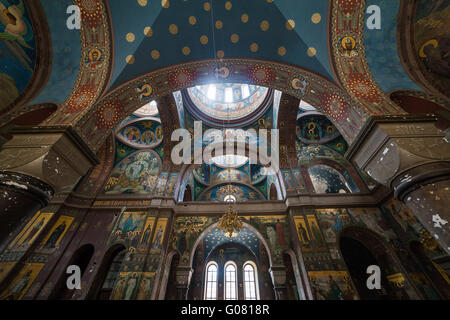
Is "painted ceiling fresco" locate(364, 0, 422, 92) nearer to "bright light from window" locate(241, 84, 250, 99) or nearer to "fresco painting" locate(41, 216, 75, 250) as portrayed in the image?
"bright light from window" locate(241, 84, 250, 99)

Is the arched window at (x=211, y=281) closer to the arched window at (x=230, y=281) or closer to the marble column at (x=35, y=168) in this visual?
the arched window at (x=230, y=281)

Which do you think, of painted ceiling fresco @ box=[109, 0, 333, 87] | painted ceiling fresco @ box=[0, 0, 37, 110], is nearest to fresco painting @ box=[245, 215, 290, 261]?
painted ceiling fresco @ box=[109, 0, 333, 87]

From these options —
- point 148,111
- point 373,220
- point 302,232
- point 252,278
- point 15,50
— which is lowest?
point 252,278

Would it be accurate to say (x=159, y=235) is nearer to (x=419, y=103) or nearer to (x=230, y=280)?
(x=230, y=280)

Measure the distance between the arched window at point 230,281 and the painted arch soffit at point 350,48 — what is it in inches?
485

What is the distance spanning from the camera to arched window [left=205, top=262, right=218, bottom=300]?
11.3 m

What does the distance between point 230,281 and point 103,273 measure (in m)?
7.66

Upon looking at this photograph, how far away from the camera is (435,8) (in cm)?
412

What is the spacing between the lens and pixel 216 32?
17.8ft

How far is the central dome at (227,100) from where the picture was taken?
1114 centimetres

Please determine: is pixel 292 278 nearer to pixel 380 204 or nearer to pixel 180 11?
pixel 380 204

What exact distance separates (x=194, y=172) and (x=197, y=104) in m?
4.38

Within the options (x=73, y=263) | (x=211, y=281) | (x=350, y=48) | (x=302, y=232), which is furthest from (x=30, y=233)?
(x=350, y=48)
